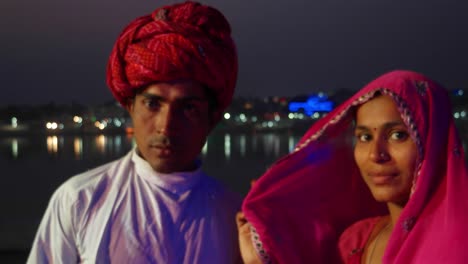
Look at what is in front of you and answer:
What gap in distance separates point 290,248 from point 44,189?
934 inches

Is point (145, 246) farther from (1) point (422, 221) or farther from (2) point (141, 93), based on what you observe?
(1) point (422, 221)

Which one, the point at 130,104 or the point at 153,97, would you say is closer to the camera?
the point at 153,97

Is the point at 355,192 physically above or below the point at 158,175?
below

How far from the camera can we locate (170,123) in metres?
2.30

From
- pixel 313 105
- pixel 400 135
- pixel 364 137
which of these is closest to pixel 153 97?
pixel 364 137

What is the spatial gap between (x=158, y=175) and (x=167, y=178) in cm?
4

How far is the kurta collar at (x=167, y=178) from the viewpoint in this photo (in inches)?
93.0

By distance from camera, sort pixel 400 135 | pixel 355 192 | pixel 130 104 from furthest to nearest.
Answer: pixel 355 192 → pixel 130 104 → pixel 400 135

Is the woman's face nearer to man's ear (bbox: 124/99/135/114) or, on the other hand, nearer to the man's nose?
the man's nose

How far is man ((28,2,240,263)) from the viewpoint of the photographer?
226 centimetres

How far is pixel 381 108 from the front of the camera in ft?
7.54

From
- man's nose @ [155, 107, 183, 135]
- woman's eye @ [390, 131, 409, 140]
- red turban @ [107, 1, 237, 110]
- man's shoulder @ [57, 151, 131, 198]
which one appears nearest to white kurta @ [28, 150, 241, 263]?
man's shoulder @ [57, 151, 131, 198]

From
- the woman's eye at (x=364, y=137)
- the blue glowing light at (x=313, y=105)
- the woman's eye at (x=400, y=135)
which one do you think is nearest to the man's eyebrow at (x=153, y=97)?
the woman's eye at (x=364, y=137)

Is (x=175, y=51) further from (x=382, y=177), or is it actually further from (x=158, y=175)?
(x=382, y=177)
